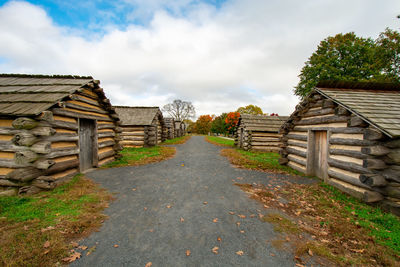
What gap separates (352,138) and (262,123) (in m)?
11.8

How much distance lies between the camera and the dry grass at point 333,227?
3.00 m

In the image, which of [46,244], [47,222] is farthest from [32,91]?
[46,244]

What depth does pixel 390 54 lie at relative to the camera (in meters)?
20.4

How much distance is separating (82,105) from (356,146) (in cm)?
1156

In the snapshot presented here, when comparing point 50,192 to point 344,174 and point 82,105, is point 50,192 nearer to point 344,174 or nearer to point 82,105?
point 82,105

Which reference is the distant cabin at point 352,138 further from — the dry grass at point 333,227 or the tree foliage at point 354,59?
the tree foliage at point 354,59

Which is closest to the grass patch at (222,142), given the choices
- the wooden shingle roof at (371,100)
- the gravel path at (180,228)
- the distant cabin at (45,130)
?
the wooden shingle roof at (371,100)

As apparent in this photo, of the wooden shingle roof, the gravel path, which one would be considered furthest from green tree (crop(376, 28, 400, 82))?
the gravel path

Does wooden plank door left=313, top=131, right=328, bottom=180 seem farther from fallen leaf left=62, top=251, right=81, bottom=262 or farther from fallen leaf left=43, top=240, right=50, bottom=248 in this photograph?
fallen leaf left=43, top=240, right=50, bottom=248

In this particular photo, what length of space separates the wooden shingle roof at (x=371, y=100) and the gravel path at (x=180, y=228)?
4.59 meters

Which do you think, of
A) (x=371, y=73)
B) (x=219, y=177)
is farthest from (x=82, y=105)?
(x=371, y=73)

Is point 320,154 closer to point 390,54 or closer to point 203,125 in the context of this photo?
point 390,54

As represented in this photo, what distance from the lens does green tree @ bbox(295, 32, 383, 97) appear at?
21.2m

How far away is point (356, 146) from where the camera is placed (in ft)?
18.6
